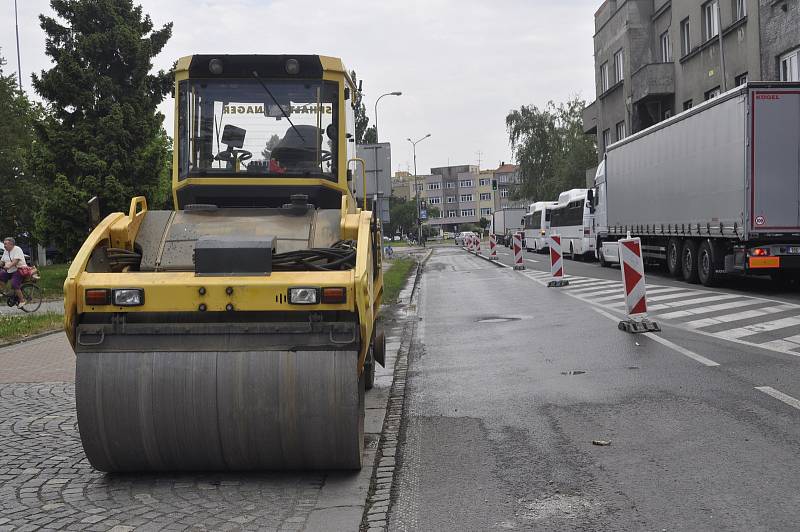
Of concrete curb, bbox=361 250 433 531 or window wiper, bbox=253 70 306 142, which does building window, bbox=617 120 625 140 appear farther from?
window wiper, bbox=253 70 306 142

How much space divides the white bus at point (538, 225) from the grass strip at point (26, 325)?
3149 centimetres

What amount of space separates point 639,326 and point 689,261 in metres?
9.13

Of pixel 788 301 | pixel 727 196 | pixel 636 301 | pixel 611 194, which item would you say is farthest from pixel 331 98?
pixel 611 194

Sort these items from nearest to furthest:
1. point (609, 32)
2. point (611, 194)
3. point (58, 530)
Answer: point (58, 530), point (611, 194), point (609, 32)

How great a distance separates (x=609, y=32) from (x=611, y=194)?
19.3 m

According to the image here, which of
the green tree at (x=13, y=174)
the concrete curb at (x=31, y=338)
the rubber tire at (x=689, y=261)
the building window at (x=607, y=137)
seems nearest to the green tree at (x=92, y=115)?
the concrete curb at (x=31, y=338)

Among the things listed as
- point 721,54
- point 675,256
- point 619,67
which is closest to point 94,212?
point 675,256

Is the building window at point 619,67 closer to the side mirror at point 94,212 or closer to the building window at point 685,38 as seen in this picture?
the building window at point 685,38

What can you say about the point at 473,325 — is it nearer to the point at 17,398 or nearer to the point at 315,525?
the point at 17,398

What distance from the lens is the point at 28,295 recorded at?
19281 millimetres

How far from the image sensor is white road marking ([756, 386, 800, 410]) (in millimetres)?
6902

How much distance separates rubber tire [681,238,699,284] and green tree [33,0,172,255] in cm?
1566

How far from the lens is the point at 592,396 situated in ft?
25.1

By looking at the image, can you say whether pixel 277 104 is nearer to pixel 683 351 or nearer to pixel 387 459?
pixel 387 459
